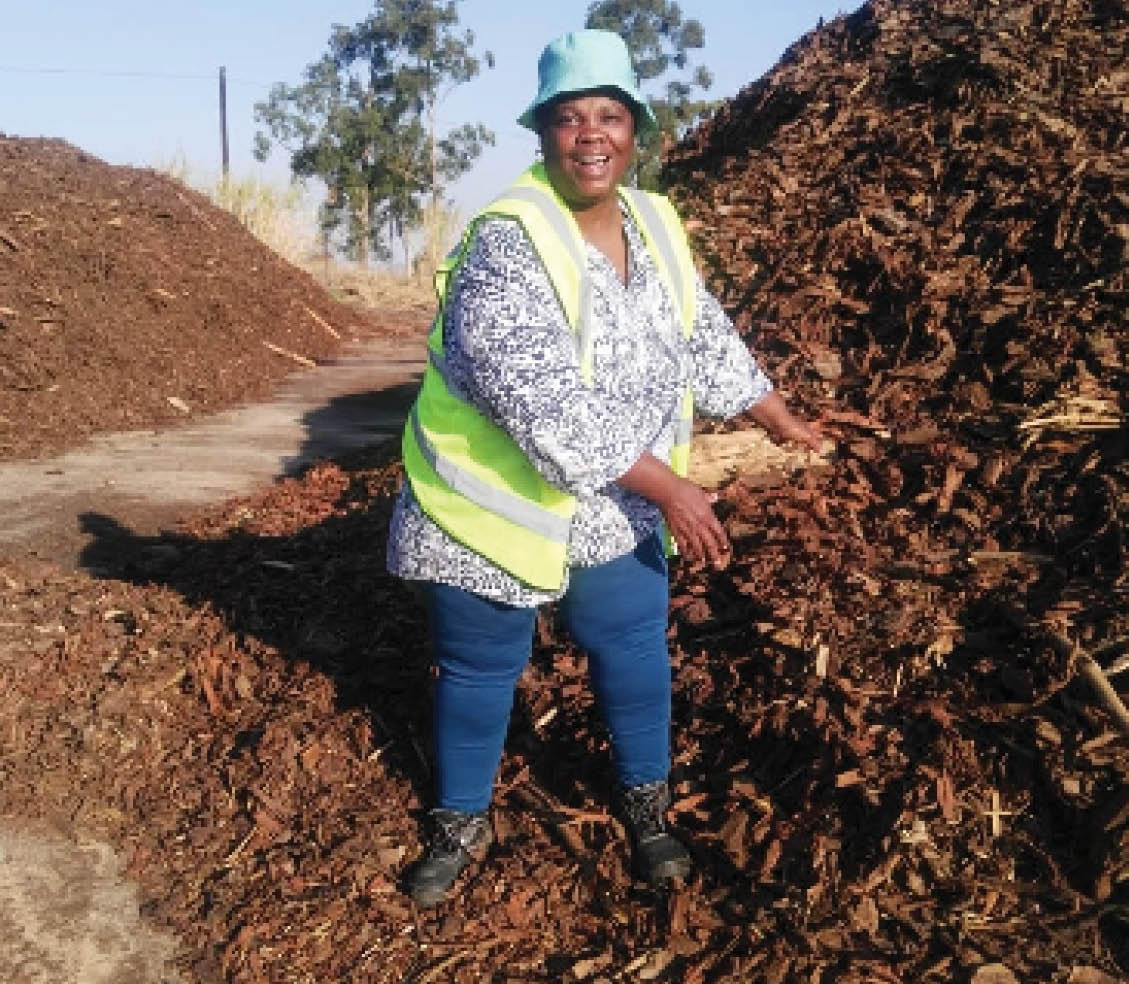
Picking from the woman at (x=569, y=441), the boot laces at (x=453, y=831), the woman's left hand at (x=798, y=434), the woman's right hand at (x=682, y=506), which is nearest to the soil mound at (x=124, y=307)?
the boot laces at (x=453, y=831)

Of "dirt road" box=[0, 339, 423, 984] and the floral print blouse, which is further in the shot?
"dirt road" box=[0, 339, 423, 984]

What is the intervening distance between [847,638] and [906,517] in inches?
20.1

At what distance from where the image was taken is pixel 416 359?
12.4 metres

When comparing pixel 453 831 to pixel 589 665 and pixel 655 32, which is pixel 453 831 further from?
pixel 655 32

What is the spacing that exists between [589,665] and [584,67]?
49.8 inches

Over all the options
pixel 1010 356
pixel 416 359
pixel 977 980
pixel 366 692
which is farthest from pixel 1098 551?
pixel 416 359

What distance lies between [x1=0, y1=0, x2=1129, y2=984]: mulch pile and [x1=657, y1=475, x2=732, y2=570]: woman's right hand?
Answer: 0.74 metres

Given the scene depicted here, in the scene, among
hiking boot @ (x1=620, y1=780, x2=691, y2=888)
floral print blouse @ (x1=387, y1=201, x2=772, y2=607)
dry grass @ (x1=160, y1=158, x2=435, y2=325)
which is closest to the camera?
floral print blouse @ (x1=387, y1=201, x2=772, y2=607)

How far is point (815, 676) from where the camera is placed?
271cm

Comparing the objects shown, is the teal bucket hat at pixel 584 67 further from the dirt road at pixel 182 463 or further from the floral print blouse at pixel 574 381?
the dirt road at pixel 182 463

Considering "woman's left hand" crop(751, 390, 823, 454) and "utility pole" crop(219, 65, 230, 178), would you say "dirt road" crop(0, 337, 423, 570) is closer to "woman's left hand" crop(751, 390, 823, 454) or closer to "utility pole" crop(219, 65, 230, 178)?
"woman's left hand" crop(751, 390, 823, 454)

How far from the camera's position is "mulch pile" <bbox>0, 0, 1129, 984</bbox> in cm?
232

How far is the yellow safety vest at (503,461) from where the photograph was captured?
2150mm

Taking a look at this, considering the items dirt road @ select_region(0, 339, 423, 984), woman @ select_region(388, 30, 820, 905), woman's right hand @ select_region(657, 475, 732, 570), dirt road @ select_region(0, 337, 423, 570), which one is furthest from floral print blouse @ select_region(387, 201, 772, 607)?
dirt road @ select_region(0, 337, 423, 570)
